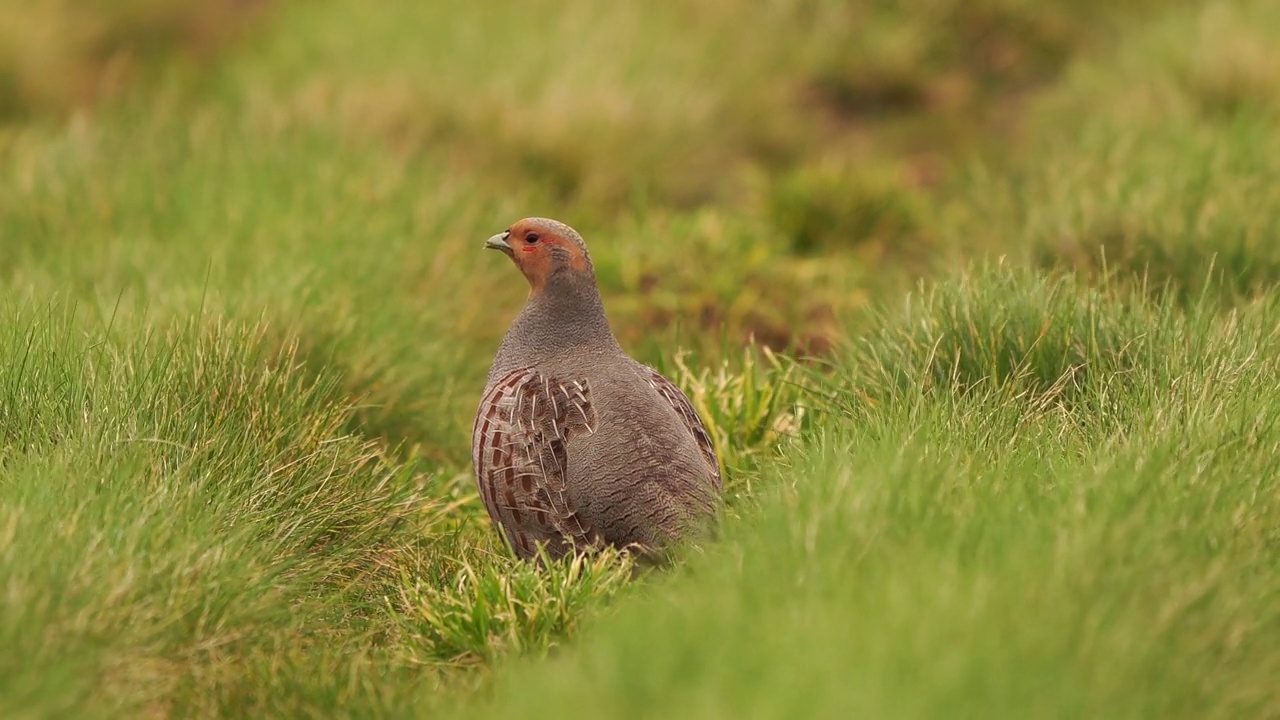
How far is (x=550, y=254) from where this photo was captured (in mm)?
4902

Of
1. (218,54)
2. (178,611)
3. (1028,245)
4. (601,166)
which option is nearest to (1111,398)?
(1028,245)

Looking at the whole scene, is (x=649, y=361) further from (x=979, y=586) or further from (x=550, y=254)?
(x=979, y=586)

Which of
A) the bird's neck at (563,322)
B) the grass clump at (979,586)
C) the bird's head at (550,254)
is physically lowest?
the grass clump at (979,586)

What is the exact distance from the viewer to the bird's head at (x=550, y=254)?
193 inches

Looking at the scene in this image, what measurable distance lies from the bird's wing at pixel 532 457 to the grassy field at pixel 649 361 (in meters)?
0.16

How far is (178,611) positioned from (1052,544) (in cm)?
210

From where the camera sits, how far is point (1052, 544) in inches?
139

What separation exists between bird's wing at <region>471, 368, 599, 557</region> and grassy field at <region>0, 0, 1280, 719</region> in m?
0.16

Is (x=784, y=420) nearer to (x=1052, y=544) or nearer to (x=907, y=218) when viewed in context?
(x=1052, y=544)

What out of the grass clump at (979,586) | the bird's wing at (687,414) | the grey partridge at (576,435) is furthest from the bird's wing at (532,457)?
the grass clump at (979,586)

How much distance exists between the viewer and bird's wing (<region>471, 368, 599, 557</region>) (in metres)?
4.46

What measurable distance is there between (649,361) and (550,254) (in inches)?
78.9

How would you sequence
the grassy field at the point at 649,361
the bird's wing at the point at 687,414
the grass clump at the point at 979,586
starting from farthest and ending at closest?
the bird's wing at the point at 687,414 → the grassy field at the point at 649,361 → the grass clump at the point at 979,586

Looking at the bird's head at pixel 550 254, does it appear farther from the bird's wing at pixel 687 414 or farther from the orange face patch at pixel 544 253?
the bird's wing at pixel 687 414
